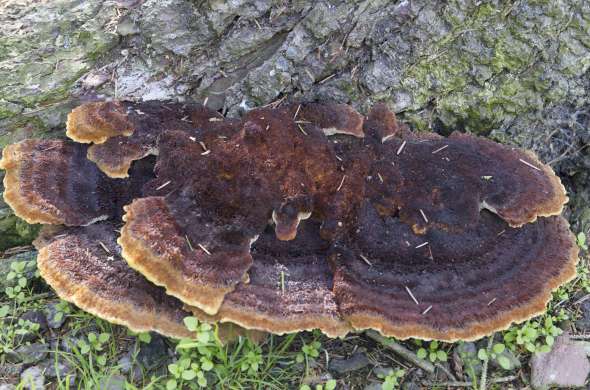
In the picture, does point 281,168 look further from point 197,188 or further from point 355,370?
point 355,370

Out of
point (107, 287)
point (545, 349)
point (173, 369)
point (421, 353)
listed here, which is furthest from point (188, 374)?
point (545, 349)

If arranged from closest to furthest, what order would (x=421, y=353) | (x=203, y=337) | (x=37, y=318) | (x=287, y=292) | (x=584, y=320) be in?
(x=203, y=337) < (x=287, y=292) < (x=421, y=353) < (x=37, y=318) < (x=584, y=320)

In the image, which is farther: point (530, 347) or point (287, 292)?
point (530, 347)

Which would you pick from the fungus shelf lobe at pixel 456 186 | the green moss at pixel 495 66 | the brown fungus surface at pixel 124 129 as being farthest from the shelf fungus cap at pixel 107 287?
the green moss at pixel 495 66

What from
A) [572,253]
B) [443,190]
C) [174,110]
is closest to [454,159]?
[443,190]

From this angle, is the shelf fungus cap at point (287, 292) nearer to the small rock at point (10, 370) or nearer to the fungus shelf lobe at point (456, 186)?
the fungus shelf lobe at point (456, 186)

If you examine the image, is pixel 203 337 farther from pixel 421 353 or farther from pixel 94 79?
pixel 94 79
